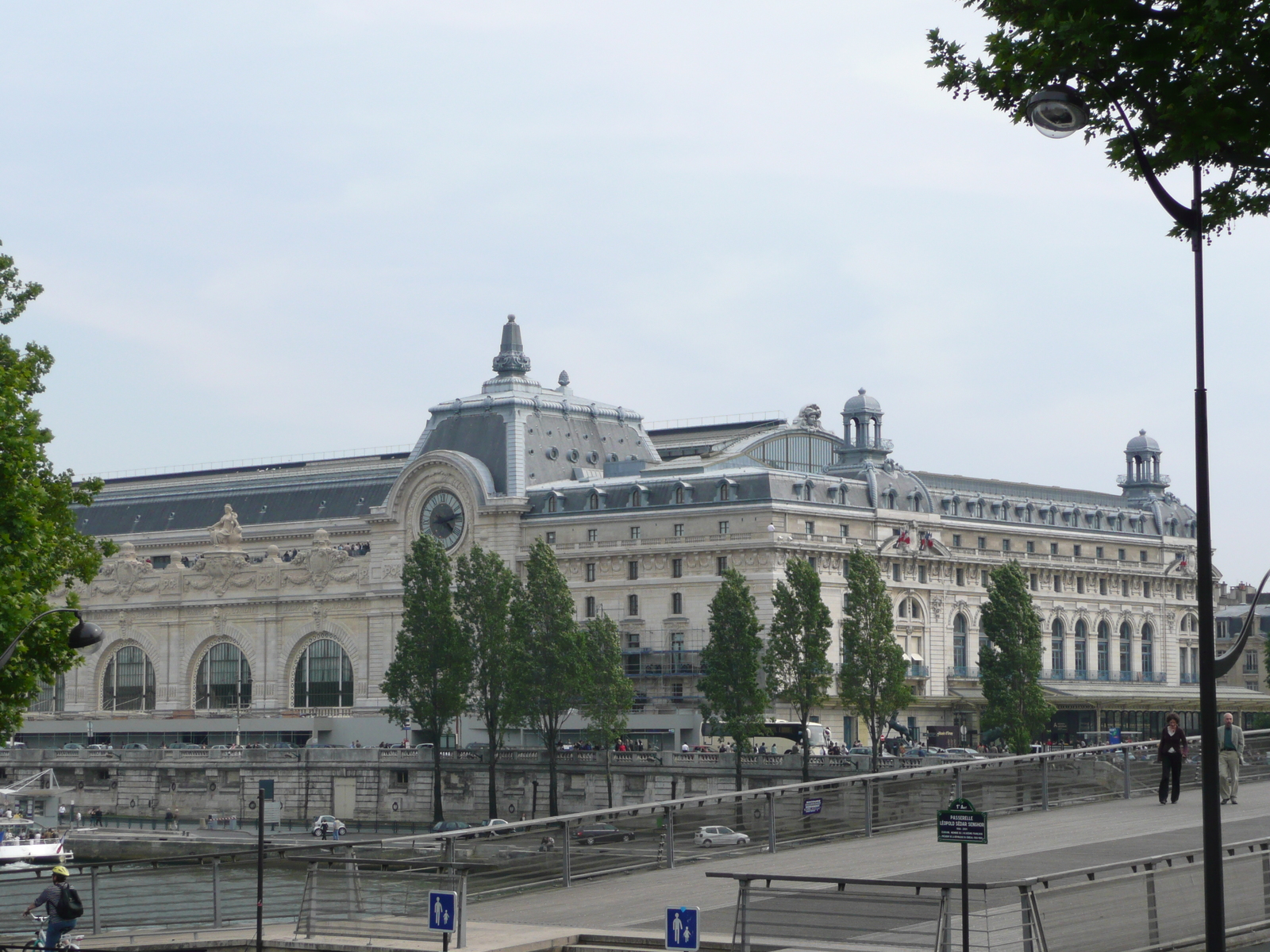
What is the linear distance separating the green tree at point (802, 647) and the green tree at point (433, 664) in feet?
53.3

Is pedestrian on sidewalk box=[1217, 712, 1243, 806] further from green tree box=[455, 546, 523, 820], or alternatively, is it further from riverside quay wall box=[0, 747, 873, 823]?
green tree box=[455, 546, 523, 820]

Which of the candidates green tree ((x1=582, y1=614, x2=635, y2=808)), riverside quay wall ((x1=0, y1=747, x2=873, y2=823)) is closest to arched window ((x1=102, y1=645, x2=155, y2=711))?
riverside quay wall ((x1=0, y1=747, x2=873, y2=823))

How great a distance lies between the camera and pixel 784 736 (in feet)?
336

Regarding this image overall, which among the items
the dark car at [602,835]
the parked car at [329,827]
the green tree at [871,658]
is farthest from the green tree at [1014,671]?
the dark car at [602,835]

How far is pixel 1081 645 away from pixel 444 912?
114664mm

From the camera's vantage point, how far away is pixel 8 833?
9569 centimetres

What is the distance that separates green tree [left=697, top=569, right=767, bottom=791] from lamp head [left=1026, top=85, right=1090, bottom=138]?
7492cm

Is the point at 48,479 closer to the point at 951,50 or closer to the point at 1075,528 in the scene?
the point at 951,50

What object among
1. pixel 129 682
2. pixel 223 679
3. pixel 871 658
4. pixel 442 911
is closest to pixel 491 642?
pixel 871 658

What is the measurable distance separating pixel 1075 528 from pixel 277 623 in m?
54.2

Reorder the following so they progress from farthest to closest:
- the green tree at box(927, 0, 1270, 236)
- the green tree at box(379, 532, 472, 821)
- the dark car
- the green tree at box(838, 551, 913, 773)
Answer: the green tree at box(379, 532, 472, 821), the green tree at box(838, 551, 913, 773), the dark car, the green tree at box(927, 0, 1270, 236)

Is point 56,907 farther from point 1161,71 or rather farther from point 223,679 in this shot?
point 223,679

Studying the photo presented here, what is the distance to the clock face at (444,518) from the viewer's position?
131 m

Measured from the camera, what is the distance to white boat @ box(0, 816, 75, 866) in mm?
84794
